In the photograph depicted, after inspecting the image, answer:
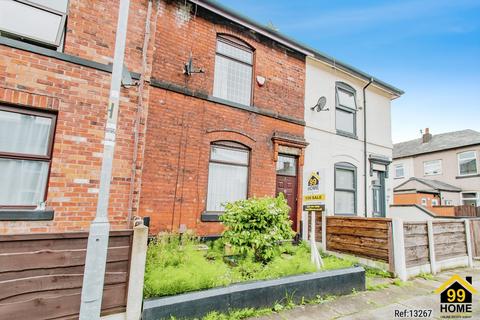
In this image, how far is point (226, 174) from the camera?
24.7ft

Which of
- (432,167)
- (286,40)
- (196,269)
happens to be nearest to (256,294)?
(196,269)

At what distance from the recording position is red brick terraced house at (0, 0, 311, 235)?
4422 mm

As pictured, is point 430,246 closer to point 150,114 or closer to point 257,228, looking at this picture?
point 257,228

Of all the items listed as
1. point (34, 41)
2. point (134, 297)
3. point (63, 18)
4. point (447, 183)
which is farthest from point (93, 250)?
point (447, 183)

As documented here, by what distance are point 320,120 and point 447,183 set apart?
2008 centimetres

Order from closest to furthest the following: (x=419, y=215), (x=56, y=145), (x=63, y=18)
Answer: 1. (x=56, y=145)
2. (x=63, y=18)
3. (x=419, y=215)

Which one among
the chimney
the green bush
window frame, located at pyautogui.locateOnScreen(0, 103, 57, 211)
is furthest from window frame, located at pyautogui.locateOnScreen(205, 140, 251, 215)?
the chimney

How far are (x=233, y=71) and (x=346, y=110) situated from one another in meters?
5.58

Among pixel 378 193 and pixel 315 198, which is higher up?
pixel 378 193

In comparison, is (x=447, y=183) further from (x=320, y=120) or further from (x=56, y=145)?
(x=56, y=145)

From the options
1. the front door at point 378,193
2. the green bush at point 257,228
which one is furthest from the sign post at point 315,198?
the front door at point 378,193

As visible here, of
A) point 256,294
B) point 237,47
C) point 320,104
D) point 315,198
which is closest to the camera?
point 256,294

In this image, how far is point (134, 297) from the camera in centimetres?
319

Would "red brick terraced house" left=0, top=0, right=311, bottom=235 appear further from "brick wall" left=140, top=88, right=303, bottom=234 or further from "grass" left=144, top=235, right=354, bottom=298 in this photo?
"grass" left=144, top=235, right=354, bottom=298
